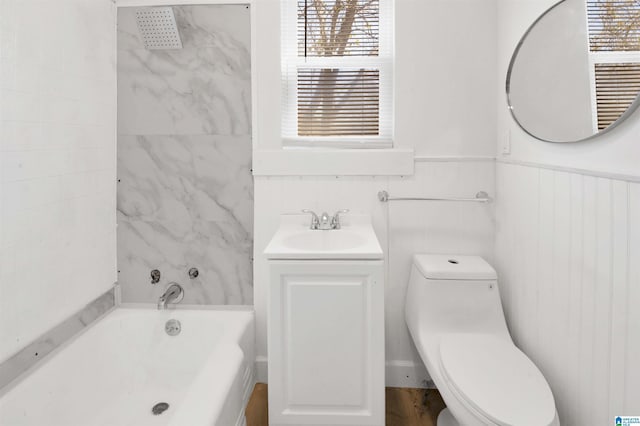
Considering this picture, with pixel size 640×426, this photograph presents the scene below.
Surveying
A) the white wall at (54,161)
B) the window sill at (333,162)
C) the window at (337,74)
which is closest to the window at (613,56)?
the window sill at (333,162)

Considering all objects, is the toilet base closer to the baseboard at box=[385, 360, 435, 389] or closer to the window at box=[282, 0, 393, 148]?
the baseboard at box=[385, 360, 435, 389]

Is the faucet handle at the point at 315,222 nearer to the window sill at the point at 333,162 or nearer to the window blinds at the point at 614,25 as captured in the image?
the window sill at the point at 333,162

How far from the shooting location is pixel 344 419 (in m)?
1.62

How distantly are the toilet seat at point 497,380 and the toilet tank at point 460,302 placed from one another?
125 millimetres

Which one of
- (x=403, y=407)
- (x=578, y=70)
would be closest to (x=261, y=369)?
(x=403, y=407)

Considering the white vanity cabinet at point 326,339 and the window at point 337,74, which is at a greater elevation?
the window at point 337,74

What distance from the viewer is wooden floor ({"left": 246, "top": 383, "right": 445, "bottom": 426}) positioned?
73.0 inches

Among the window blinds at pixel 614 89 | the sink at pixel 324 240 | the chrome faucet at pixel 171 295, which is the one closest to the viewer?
the window blinds at pixel 614 89

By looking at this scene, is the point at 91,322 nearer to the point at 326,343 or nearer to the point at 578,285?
the point at 326,343

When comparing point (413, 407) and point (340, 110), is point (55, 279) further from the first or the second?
point (413, 407)

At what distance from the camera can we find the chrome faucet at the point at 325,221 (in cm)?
202

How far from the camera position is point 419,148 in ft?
6.85

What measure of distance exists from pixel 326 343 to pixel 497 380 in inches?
24.0

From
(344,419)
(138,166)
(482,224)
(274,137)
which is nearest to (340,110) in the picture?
(274,137)
